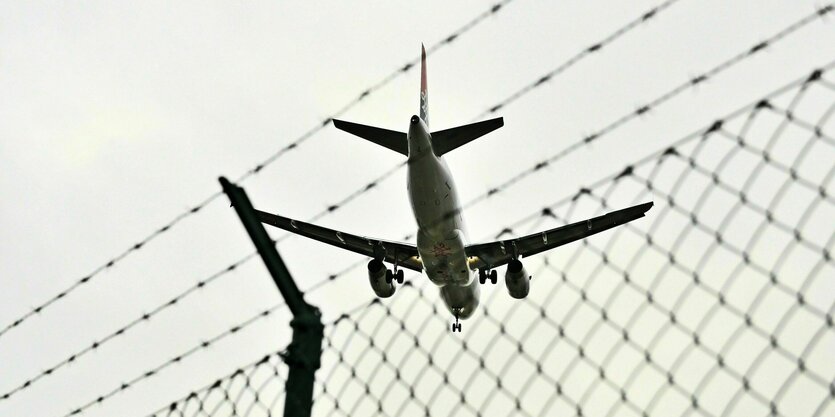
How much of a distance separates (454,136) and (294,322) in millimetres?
28148

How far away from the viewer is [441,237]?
30656 mm

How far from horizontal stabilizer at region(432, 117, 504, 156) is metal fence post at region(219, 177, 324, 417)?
1063 inches

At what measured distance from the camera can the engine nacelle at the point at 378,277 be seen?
34.3 meters

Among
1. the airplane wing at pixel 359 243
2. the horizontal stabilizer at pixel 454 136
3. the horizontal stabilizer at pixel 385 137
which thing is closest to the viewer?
the horizontal stabilizer at pixel 385 137

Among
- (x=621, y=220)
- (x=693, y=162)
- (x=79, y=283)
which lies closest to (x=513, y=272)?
(x=621, y=220)

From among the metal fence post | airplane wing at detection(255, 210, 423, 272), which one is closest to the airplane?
airplane wing at detection(255, 210, 423, 272)

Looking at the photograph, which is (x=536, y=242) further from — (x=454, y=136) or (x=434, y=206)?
(x=434, y=206)

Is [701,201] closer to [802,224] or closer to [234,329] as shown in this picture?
[802,224]

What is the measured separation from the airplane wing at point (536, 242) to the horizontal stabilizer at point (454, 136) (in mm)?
3891

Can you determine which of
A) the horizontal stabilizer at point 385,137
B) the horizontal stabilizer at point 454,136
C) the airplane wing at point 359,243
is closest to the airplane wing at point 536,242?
the airplane wing at point 359,243

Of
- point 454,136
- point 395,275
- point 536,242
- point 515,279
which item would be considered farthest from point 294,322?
point 536,242

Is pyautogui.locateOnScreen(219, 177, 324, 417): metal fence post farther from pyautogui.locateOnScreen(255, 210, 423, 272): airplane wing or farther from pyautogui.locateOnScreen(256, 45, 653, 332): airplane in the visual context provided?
pyautogui.locateOnScreen(255, 210, 423, 272): airplane wing

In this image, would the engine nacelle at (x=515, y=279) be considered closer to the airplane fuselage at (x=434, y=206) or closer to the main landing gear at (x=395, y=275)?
the airplane fuselage at (x=434, y=206)

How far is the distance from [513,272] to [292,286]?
95.2 feet
